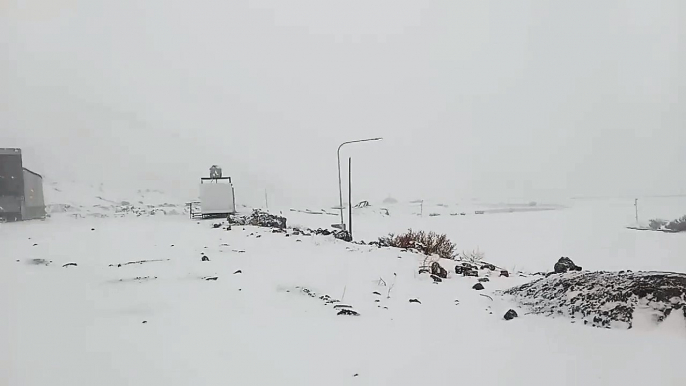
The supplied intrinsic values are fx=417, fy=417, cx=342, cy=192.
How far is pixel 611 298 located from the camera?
3234 mm

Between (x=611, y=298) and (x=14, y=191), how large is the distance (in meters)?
18.3

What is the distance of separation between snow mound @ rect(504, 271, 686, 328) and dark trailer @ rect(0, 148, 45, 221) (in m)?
16.2

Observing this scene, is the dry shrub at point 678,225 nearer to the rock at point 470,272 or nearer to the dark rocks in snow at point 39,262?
the rock at point 470,272

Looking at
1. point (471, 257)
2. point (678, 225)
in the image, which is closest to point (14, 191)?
point (471, 257)

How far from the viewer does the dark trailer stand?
571 inches

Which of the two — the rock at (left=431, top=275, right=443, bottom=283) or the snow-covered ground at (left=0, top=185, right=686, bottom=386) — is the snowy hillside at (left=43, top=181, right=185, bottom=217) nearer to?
the snow-covered ground at (left=0, top=185, right=686, bottom=386)

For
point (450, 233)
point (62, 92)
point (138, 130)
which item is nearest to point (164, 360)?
point (450, 233)

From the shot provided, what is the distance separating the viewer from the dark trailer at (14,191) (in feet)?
47.6

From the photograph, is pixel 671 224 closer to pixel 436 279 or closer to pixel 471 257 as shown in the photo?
pixel 471 257

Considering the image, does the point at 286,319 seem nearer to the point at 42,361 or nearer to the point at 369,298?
the point at 369,298

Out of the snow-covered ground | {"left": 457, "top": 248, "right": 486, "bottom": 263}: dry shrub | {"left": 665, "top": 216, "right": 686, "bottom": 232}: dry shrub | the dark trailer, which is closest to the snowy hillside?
the dark trailer

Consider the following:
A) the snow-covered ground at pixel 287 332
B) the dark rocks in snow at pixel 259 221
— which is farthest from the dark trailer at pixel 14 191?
the snow-covered ground at pixel 287 332

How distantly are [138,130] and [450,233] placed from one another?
62965 mm

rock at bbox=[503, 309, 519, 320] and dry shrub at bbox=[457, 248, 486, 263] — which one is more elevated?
rock at bbox=[503, 309, 519, 320]
